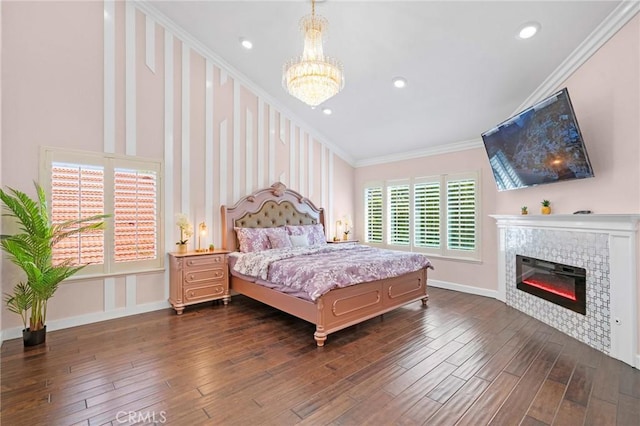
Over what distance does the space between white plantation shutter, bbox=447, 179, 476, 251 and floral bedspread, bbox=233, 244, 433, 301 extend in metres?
1.32

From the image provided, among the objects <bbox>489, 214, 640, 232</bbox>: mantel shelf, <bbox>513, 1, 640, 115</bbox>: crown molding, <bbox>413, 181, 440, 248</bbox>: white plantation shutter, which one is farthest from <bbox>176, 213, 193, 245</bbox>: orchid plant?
<bbox>513, 1, 640, 115</bbox>: crown molding

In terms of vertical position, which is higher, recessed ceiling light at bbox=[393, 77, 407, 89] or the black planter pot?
recessed ceiling light at bbox=[393, 77, 407, 89]

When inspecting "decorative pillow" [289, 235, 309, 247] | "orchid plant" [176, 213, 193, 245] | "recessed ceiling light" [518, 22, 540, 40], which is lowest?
"decorative pillow" [289, 235, 309, 247]

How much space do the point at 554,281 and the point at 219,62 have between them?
18.6ft

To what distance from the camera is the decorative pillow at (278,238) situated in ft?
15.7

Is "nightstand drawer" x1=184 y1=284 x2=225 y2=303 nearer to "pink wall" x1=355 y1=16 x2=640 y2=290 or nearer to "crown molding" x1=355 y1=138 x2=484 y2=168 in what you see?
"crown molding" x1=355 y1=138 x2=484 y2=168

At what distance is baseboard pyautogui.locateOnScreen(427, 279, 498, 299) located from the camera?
4738 millimetres

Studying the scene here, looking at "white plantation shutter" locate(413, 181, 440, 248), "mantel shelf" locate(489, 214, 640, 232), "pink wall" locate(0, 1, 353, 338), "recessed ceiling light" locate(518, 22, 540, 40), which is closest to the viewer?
"mantel shelf" locate(489, 214, 640, 232)

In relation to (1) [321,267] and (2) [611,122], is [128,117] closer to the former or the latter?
(1) [321,267]

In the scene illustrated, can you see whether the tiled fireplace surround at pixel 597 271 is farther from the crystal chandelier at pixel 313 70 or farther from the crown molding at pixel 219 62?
the crown molding at pixel 219 62

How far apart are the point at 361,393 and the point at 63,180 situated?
4.00 metres

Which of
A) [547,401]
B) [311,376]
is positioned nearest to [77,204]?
[311,376]

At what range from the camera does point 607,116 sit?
2.83m

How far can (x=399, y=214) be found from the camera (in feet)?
19.9
